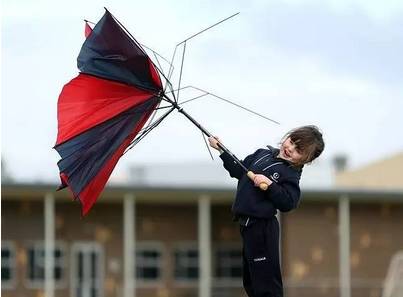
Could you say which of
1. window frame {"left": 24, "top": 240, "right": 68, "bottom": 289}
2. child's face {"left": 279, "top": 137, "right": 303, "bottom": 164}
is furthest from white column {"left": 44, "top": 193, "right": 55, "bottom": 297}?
child's face {"left": 279, "top": 137, "right": 303, "bottom": 164}

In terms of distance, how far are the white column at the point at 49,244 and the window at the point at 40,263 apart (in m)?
0.53

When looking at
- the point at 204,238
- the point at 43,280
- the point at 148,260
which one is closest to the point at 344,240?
the point at 204,238

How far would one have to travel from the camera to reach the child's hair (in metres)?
6.50

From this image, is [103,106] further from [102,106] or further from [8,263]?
[8,263]

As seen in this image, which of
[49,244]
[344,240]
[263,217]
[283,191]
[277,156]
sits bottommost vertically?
[263,217]

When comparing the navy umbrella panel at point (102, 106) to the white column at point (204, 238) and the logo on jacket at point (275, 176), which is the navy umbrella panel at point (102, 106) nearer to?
the logo on jacket at point (275, 176)

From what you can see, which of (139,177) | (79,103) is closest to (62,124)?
(79,103)

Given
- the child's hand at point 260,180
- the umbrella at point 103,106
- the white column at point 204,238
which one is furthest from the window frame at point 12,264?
the child's hand at point 260,180

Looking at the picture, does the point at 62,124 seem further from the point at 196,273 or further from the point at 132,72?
the point at 196,273

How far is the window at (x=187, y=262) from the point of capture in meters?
31.8

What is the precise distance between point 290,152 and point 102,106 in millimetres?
1082

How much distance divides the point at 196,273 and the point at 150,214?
1.92 meters

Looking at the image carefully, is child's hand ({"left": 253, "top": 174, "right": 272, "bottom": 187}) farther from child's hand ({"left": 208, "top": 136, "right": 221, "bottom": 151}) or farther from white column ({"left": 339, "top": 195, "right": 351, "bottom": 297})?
white column ({"left": 339, "top": 195, "right": 351, "bottom": 297})

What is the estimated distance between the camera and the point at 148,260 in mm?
31875
